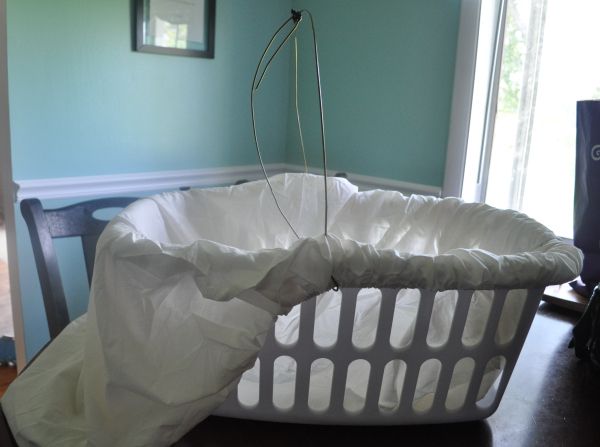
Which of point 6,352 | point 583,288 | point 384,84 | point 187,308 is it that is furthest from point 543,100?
point 6,352

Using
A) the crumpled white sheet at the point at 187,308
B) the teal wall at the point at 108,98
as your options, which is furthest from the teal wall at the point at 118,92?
the crumpled white sheet at the point at 187,308

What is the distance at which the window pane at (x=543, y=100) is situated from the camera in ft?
5.16

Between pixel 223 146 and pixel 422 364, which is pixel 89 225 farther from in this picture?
pixel 422 364

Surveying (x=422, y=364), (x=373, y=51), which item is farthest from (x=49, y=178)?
(x=422, y=364)

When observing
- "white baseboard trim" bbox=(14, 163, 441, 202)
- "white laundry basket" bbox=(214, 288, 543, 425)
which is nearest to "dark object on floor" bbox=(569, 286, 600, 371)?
"white laundry basket" bbox=(214, 288, 543, 425)

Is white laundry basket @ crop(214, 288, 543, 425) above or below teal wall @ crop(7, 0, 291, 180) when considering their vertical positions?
below

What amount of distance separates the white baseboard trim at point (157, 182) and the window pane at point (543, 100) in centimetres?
28

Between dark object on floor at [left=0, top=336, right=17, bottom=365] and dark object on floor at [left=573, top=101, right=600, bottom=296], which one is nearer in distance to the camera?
dark object on floor at [left=573, top=101, right=600, bottom=296]

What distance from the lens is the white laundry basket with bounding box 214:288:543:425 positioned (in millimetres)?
622

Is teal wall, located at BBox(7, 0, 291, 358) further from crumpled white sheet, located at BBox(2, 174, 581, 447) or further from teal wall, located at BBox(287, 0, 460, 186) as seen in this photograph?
crumpled white sheet, located at BBox(2, 174, 581, 447)

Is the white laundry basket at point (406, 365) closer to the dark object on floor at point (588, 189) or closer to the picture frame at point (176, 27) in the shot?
the dark object on floor at point (588, 189)

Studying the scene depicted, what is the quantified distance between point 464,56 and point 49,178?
119 cm

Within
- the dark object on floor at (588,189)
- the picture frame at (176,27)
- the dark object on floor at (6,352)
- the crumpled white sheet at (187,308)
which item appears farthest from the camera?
the dark object on floor at (6,352)

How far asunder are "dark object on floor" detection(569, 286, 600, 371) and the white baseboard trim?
84cm
